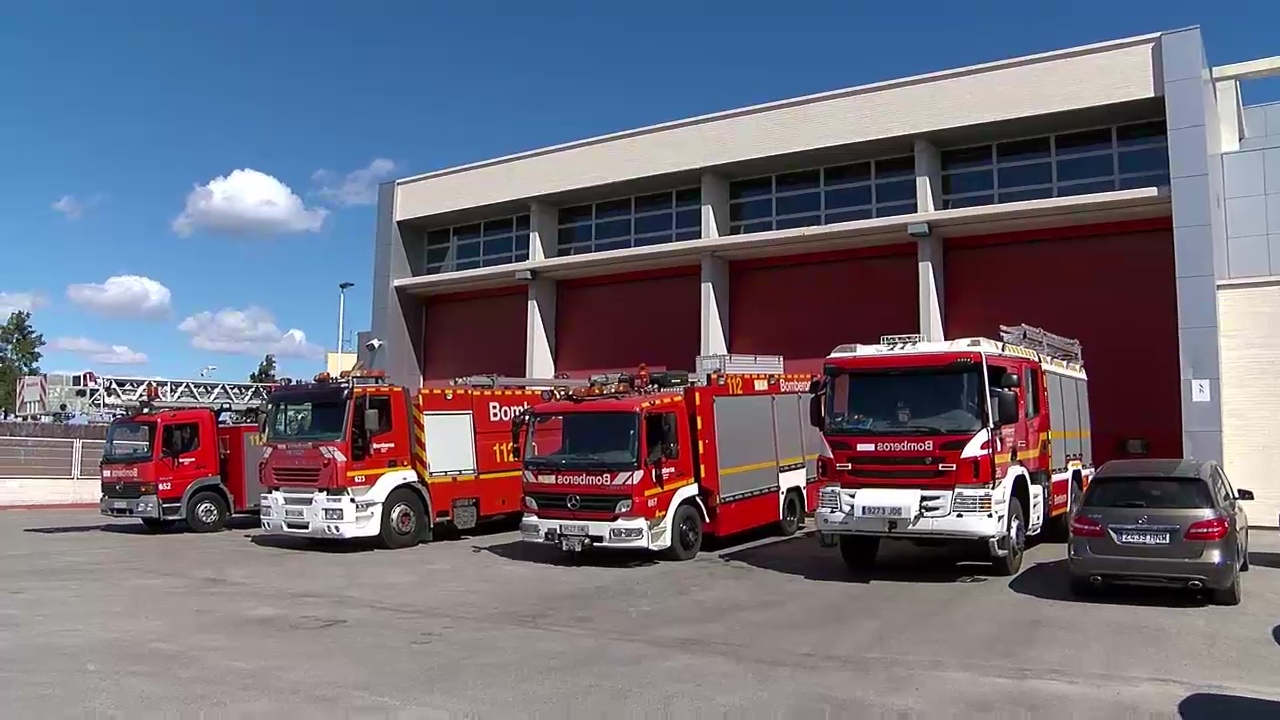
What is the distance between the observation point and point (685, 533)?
587 inches

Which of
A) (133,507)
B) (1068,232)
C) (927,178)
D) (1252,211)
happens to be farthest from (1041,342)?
(133,507)

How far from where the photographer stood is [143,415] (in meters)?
20.4

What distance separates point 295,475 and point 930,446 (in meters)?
10.7

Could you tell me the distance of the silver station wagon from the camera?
10148 millimetres

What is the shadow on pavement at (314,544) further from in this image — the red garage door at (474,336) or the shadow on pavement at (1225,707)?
the shadow on pavement at (1225,707)

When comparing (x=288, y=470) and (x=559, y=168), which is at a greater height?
(x=559, y=168)

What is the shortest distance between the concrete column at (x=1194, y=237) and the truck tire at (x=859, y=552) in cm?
850

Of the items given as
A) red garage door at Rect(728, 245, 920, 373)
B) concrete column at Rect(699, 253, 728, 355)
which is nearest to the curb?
concrete column at Rect(699, 253, 728, 355)

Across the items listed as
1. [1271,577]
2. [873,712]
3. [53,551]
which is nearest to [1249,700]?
[873,712]

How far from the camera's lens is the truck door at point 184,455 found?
20.0m

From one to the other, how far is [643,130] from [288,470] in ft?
44.5

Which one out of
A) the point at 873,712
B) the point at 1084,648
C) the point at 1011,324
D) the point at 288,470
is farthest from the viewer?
the point at 1011,324

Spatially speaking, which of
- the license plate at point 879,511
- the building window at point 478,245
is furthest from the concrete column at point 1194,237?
the building window at point 478,245

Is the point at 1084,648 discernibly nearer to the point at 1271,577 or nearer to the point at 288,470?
the point at 1271,577
